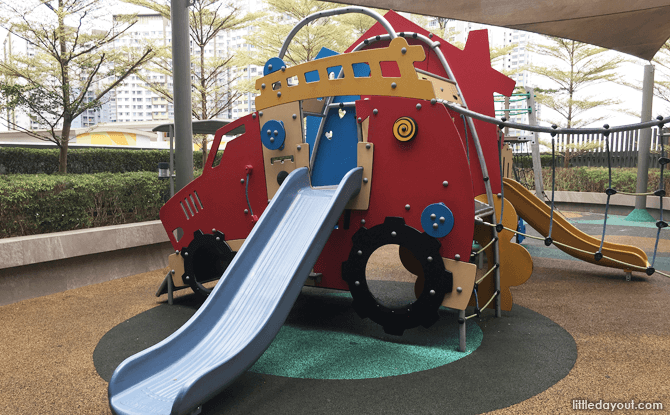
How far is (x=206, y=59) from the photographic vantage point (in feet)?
45.8

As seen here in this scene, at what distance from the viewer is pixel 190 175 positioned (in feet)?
19.1

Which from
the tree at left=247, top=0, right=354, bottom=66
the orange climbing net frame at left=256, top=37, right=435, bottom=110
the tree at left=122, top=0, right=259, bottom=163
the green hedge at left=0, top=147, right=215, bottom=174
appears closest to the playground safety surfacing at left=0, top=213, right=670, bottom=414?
the orange climbing net frame at left=256, top=37, right=435, bottom=110

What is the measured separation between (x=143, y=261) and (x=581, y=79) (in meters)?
19.9

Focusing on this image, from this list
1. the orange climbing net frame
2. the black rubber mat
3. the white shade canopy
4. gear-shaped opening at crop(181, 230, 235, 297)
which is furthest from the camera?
the white shade canopy

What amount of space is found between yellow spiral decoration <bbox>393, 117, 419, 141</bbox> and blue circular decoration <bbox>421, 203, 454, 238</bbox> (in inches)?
20.4

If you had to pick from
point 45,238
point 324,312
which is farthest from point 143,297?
point 324,312

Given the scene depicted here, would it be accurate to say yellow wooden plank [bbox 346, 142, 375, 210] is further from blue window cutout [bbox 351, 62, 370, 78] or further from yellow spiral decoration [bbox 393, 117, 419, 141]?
blue window cutout [bbox 351, 62, 370, 78]

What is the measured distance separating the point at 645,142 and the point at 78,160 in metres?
12.9

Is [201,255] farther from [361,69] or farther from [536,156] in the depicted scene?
[536,156]

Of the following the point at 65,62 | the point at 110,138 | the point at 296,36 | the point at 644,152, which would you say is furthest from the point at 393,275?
the point at 110,138

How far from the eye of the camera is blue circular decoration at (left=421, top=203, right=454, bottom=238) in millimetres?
3094

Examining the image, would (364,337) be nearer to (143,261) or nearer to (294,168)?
(294,168)

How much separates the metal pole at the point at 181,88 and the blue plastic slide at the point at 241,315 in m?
2.66

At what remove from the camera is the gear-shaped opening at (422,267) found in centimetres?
312
